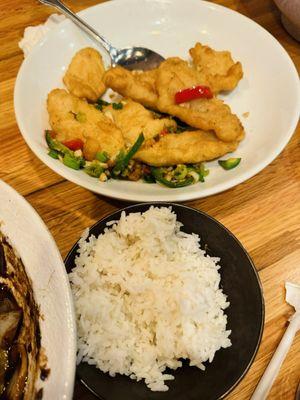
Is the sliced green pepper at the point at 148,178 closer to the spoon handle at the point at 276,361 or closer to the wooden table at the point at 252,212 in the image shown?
the wooden table at the point at 252,212

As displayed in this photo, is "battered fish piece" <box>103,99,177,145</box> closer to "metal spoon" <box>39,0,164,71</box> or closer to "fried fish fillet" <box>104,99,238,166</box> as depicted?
"fried fish fillet" <box>104,99,238,166</box>

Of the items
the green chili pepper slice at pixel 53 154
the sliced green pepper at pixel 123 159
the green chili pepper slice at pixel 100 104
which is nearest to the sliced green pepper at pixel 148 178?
the sliced green pepper at pixel 123 159

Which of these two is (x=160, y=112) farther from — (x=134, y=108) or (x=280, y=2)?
(x=280, y=2)

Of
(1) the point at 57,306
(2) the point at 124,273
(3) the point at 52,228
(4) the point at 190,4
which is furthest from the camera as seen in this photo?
(4) the point at 190,4

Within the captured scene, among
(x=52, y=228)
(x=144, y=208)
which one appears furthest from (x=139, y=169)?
(x=52, y=228)

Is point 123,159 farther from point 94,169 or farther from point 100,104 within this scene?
point 100,104

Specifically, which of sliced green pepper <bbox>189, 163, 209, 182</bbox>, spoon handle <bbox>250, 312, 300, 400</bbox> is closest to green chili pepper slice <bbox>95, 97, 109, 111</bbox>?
sliced green pepper <bbox>189, 163, 209, 182</bbox>

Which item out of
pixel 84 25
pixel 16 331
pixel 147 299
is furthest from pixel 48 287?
A: pixel 84 25
